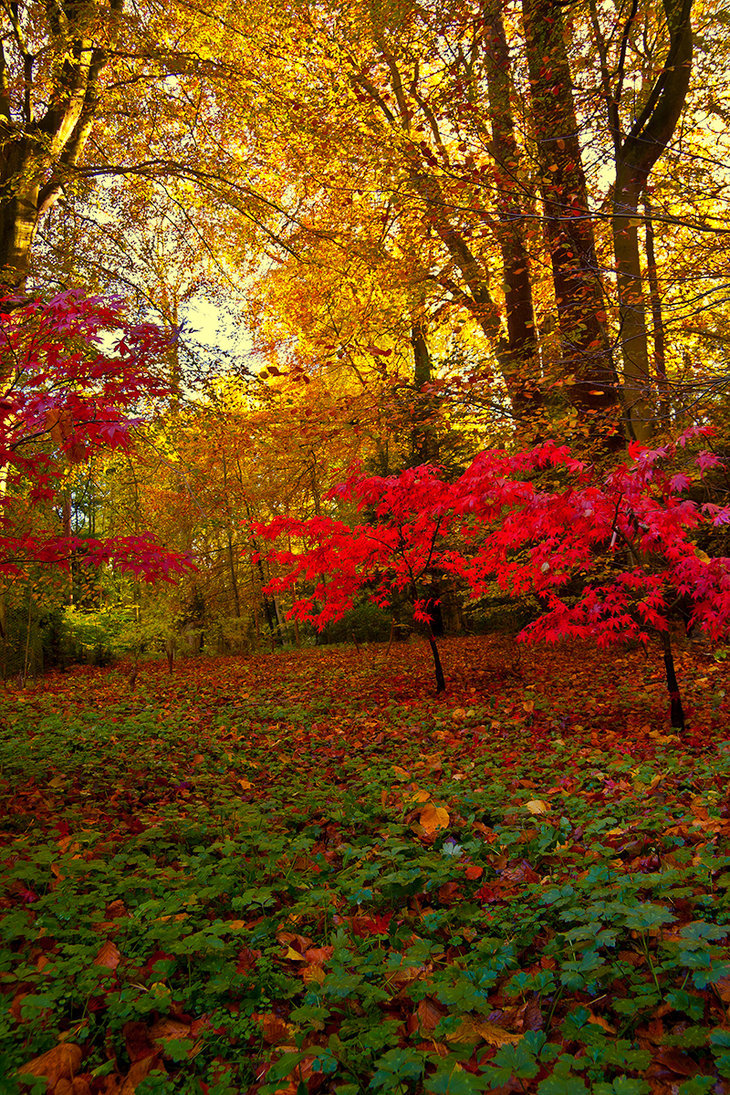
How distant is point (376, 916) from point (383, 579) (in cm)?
562

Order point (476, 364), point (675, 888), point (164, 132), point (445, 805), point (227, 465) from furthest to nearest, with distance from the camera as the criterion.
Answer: point (227, 465) < point (476, 364) < point (164, 132) < point (445, 805) < point (675, 888)

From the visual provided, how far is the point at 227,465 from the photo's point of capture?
17484 mm

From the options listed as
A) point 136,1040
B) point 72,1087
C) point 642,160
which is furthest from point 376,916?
point 642,160

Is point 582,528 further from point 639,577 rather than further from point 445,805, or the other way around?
point 445,805

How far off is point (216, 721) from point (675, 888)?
18.6 feet

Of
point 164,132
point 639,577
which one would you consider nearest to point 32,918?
point 639,577

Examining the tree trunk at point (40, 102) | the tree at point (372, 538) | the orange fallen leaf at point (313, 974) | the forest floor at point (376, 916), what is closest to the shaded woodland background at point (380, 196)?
the tree trunk at point (40, 102)

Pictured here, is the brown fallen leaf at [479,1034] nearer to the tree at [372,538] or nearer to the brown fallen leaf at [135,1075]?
the brown fallen leaf at [135,1075]

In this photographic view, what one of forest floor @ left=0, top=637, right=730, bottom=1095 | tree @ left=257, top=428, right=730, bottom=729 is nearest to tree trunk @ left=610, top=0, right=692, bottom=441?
tree @ left=257, top=428, right=730, bottom=729

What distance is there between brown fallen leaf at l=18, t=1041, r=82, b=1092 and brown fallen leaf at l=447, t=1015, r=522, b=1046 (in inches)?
48.2

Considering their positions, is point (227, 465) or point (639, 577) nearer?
point (639, 577)

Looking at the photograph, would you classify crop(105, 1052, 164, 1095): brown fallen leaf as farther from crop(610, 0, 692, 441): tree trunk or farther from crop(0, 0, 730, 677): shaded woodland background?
crop(610, 0, 692, 441): tree trunk

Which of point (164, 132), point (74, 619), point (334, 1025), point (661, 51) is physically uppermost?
point (164, 132)

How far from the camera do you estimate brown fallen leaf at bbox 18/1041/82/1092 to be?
70.5 inches
